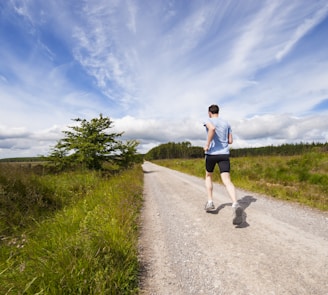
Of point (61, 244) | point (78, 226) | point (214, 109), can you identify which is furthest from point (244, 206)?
point (61, 244)

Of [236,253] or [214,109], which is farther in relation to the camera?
[214,109]

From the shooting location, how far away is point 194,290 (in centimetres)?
217

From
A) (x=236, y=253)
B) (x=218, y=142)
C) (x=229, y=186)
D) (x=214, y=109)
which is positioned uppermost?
(x=214, y=109)

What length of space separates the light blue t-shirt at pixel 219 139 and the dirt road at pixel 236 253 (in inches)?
56.9

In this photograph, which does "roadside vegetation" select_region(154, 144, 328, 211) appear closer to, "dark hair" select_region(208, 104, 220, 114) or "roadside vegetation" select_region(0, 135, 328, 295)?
"roadside vegetation" select_region(0, 135, 328, 295)

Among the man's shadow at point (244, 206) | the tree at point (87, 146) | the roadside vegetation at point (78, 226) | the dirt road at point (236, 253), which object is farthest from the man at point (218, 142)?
the tree at point (87, 146)

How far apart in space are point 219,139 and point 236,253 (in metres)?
2.32

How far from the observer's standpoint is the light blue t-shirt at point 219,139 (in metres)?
4.50

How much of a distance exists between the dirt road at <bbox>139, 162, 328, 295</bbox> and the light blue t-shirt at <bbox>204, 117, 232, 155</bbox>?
1446mm

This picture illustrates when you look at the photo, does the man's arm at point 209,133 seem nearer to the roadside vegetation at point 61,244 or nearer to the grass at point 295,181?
the roadside vegetation at point 61,244

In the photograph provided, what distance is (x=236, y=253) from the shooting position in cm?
288

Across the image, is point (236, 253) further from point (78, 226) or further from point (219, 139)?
point (78, 226)

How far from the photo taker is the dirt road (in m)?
2.20

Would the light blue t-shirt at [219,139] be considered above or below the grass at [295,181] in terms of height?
above
